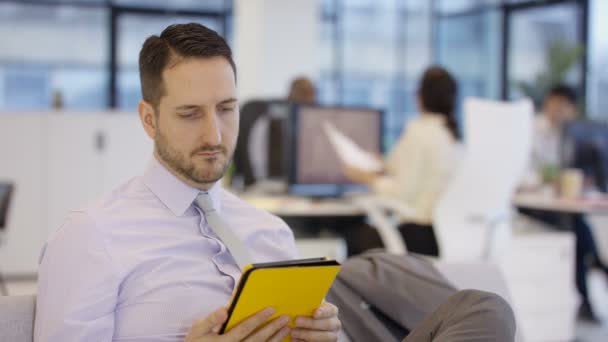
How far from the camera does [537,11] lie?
26.1 ft

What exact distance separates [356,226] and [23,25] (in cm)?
661

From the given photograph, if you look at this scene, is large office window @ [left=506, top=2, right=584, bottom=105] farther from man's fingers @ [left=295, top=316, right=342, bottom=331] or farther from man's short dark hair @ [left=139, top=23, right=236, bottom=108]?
man's fingers @ [left=295, top=316, right=342, bottom=331]

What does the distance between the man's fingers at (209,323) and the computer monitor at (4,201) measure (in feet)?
9.71

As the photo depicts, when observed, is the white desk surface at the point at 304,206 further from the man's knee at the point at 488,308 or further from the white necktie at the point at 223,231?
the man's knee at the point at 488,308

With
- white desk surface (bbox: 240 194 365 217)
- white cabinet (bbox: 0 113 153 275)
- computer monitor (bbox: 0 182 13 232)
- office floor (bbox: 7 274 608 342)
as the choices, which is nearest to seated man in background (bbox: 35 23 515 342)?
white desk surface (bbox: 240 194 365 217)

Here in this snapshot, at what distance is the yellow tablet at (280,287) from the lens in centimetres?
121

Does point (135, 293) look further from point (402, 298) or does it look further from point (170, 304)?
point (402, 298)

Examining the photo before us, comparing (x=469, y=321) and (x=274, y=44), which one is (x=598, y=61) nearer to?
(x=274, y=44)

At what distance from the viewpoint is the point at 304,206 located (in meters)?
3.60

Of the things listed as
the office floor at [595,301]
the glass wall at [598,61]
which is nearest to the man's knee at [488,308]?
the office floor at [595,301]

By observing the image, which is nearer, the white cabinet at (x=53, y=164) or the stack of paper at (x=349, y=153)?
the stack of paper at (x=349, y=153)

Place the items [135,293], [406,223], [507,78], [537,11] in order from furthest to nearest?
[507,78] < [537,11] < [406,223] < [135,293]

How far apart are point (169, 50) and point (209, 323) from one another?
2.01 ft

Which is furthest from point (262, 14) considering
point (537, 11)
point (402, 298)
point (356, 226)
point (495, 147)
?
point (402, 298)
